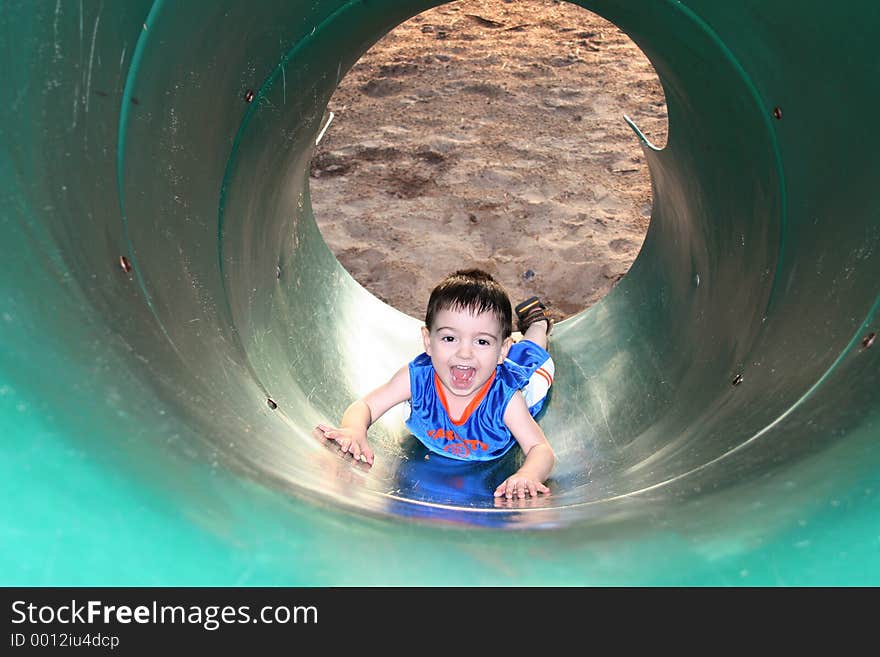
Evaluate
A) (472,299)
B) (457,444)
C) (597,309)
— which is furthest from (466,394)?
(597,309)

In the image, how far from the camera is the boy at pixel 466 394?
6.73 feet

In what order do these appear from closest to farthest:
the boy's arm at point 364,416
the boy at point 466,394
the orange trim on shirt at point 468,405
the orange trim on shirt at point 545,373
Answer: the boy's arm at point 364,416, the boy at point 466,394, the orange trim on shirt at point 468,405, the orange trim on shirt at point 545,373

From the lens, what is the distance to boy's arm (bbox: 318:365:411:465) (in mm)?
1941

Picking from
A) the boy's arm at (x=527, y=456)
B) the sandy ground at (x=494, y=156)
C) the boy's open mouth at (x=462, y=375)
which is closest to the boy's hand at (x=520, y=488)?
the boy's arm at (x=527, y=456)

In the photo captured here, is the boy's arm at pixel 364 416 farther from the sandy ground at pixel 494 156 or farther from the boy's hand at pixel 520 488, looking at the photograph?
the sandy ground at pixel 494 156

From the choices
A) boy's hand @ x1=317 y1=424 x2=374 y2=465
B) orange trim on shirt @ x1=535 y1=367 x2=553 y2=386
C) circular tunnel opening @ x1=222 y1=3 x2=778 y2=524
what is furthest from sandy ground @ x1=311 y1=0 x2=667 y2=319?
boy's hand @ x1=317 y1=424 x2=374 y2=465

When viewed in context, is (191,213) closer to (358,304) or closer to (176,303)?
(176,303)

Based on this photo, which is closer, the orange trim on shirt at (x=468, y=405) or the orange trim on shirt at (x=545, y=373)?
the orange trim on shirt at (x=468, y=405)

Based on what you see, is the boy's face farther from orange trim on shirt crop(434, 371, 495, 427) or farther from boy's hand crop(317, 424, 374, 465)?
boy's hand crop(317, 424, 374, 465)

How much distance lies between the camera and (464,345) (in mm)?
2068
